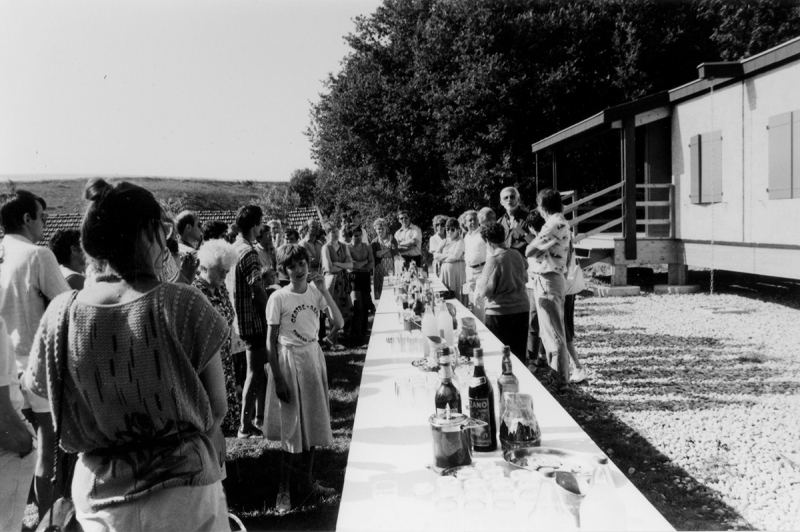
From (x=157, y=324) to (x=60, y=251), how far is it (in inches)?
101

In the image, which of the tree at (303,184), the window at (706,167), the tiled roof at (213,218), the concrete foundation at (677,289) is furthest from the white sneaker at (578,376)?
the tree at (303,184)

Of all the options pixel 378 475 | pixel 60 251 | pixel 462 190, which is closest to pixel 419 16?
pixel 462 190

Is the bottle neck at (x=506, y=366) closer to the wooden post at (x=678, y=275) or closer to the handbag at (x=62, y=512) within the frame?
the handbag at (x=62, y=512)

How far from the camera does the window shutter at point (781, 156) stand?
9117mm

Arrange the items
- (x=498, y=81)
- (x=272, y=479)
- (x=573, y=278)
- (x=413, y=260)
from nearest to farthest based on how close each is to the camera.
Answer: (x=272, y=479) → (x=573, y=278) → (x=413, y=260) → (x=498, y=81)

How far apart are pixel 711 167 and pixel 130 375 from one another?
39.4 feet

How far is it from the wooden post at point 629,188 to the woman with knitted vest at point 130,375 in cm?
1211

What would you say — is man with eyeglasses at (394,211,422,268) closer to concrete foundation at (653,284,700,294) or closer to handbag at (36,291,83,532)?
concrete foundation at (653,284,700,294)

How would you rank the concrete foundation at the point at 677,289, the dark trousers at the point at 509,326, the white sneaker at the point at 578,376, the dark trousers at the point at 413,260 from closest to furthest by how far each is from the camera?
the dark trousers at the point at 509,326
the white sneaker at the point at 578,376
the dark trousers at the point at 413,260
the concrete foundation at the point at 677,289

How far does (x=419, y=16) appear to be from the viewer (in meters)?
22.2

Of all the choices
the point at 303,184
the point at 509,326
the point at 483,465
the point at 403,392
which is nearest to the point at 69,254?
the point at 403,392

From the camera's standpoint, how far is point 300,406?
3.64 m

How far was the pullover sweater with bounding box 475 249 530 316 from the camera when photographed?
520cm

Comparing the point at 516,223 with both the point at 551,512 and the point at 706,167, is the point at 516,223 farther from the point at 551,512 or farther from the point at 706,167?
the point at 706,167
